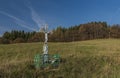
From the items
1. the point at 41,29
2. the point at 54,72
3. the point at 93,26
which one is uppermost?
the point at 93,26

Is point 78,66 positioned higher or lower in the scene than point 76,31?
lower

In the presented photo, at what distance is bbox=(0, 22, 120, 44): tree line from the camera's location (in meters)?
78.1

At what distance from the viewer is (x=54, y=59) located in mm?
13078

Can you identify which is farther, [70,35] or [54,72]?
[70,35]

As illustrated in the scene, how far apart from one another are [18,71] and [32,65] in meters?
2.34

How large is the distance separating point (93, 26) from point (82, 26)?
4134mm

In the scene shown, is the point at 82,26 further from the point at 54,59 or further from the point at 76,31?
the point at 54,59

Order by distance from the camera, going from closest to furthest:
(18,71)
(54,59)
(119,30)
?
(18,71) < (54,59) < (119,30)

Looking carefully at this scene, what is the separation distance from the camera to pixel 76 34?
82688 millimetres

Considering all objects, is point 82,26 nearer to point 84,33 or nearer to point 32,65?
point 84,33

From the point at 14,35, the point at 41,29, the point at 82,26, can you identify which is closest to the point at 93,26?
the point at 82,26

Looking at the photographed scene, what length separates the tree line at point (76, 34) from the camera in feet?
256

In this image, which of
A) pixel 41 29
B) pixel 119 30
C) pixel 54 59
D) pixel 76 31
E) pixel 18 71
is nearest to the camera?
pixel 18 71

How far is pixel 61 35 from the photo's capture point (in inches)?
3177
